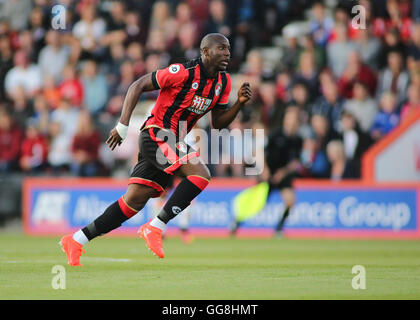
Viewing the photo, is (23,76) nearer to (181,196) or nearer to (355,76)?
(355,76)

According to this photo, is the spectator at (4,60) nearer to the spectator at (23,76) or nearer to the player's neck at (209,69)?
the spectator at (23,76)

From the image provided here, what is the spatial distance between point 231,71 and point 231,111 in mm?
9764

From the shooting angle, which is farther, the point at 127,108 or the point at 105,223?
the point at 105,223

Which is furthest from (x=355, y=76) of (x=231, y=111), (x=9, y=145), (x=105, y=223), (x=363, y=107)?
(x=105, y=223)

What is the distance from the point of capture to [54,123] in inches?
719

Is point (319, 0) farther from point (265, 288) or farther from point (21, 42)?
point (265, 288)

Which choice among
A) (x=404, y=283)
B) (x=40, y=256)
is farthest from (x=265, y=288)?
(x=40, y=256)

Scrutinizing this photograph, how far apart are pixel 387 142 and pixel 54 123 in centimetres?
694

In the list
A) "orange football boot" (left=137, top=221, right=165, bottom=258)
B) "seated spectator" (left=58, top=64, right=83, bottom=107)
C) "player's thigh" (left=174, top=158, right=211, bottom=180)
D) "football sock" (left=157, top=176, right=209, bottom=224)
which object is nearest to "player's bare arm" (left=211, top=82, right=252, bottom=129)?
→ "player's thigh" (left=174, top=158, right=211, bottom=180)

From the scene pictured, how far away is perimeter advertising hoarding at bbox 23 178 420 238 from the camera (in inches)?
631

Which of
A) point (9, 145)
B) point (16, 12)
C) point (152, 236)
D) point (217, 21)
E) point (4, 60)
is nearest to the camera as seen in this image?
point (152, 236)

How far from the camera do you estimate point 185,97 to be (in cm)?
910

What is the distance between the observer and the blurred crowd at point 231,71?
16.9 metres

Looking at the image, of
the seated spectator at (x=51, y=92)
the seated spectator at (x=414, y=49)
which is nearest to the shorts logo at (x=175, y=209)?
the seated spectator at (x=414, y=49)
